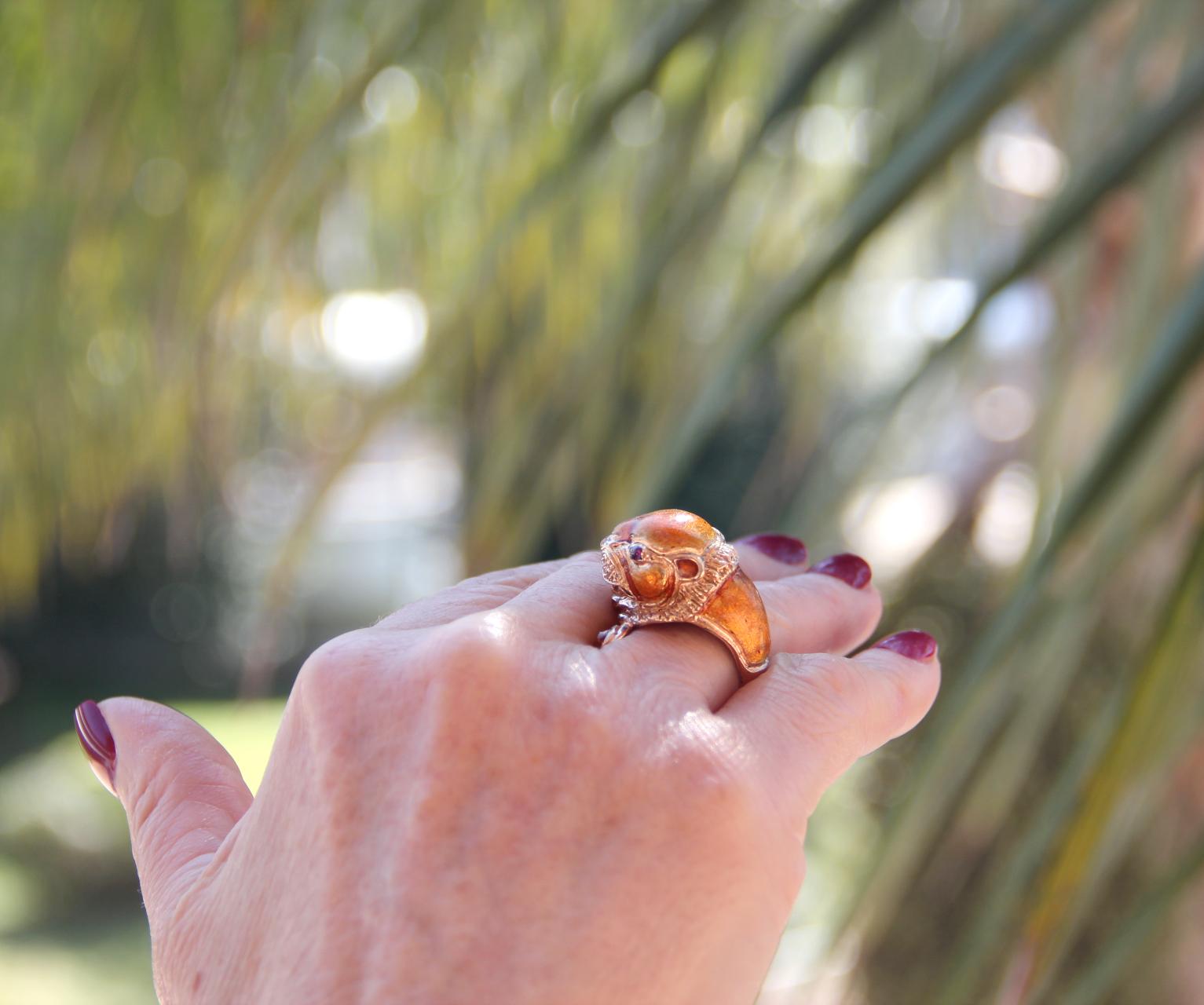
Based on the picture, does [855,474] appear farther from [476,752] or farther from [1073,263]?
[1073,263]

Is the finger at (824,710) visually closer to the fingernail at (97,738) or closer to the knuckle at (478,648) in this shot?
the knuckle at (478,648)

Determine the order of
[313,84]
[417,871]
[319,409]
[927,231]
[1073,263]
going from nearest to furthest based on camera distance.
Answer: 1. [417,871]
2. [313,84]
3. [1073,263]
4. [927,231]
5. [319,409]

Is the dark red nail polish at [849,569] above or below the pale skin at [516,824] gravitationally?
above

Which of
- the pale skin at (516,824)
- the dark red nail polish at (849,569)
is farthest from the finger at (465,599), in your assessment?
the dark red nail polish at (849,569)

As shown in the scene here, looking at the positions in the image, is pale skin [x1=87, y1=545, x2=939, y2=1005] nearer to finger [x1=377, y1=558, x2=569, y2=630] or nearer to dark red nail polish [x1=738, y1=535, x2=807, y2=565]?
finger [x1=377, y1=558, x2=569, y2=630]

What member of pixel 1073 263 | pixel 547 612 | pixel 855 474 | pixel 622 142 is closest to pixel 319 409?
pixel 622 142

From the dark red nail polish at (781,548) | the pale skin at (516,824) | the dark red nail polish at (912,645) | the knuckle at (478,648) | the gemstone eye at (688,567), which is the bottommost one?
the pale skin at (516,824)

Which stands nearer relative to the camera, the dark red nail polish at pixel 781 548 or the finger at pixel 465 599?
the finger at pixel 465 599
